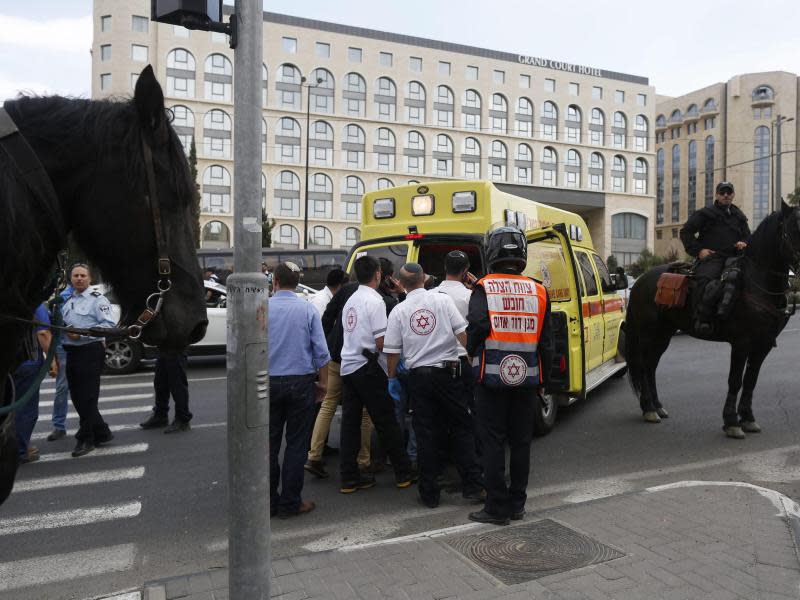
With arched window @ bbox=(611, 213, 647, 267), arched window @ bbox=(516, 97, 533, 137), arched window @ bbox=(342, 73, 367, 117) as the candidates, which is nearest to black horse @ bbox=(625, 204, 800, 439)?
arched window @ bbox=(342, 73, 367, 117)

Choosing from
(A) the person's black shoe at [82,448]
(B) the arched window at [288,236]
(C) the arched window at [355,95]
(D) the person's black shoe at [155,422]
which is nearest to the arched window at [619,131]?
(C) the arched window at [355,95]

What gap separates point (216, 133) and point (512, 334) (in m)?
58.0

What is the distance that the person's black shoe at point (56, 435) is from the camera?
7.30m

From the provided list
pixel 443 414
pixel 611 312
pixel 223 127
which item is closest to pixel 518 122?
pixel 223 127

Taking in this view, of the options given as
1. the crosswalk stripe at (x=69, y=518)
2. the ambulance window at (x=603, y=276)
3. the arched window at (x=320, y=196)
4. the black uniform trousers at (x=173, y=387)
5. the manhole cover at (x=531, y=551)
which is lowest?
the crosswalk stripe at (x=69, y=518)

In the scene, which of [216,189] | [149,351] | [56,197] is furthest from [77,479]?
[216,189]

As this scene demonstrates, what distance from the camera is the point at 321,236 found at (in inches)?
2398

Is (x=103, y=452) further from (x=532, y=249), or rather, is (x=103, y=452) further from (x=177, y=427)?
(x=532, y=249)

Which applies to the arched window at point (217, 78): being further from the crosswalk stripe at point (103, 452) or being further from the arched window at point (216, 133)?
the crosswalk stripe at point (103, 452)

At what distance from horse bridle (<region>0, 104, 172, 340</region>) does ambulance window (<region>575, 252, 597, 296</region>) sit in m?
6.50

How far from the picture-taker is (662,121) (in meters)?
113

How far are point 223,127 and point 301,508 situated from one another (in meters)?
57.8

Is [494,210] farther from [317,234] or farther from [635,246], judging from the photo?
[635,246]

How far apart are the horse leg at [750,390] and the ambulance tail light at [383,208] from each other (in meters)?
4.63
